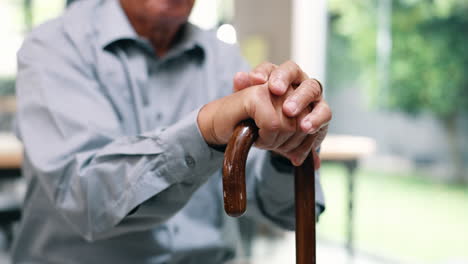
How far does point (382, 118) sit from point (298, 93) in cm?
219

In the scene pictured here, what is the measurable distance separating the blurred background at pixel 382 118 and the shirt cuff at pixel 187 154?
3.82 feet

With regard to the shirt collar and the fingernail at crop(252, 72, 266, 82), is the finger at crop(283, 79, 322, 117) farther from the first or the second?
the shirt collar

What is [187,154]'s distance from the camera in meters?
0.60

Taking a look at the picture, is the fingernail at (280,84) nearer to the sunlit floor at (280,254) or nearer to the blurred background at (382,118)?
the blurred background at (382,118)

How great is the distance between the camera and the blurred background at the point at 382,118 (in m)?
2.23

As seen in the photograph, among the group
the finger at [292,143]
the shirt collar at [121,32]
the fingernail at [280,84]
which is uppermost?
the shirt collar at [121,32]

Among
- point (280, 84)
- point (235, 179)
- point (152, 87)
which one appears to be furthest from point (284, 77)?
point (152, 87)

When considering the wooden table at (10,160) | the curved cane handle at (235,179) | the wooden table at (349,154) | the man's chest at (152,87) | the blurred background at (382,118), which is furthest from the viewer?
the blurred background at (382,118)

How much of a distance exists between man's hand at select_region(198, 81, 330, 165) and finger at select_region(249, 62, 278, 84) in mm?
23

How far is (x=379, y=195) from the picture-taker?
10.3ft

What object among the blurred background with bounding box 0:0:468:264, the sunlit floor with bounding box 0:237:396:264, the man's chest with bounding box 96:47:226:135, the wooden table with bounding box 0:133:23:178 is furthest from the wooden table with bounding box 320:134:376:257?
the wooden table with bounding box 0:133:23:178

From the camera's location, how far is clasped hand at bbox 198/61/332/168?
498mm

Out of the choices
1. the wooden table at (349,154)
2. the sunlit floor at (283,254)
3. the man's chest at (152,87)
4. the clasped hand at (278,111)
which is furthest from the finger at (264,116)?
the sunlit floor at (283,254)

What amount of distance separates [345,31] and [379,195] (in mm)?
1139
